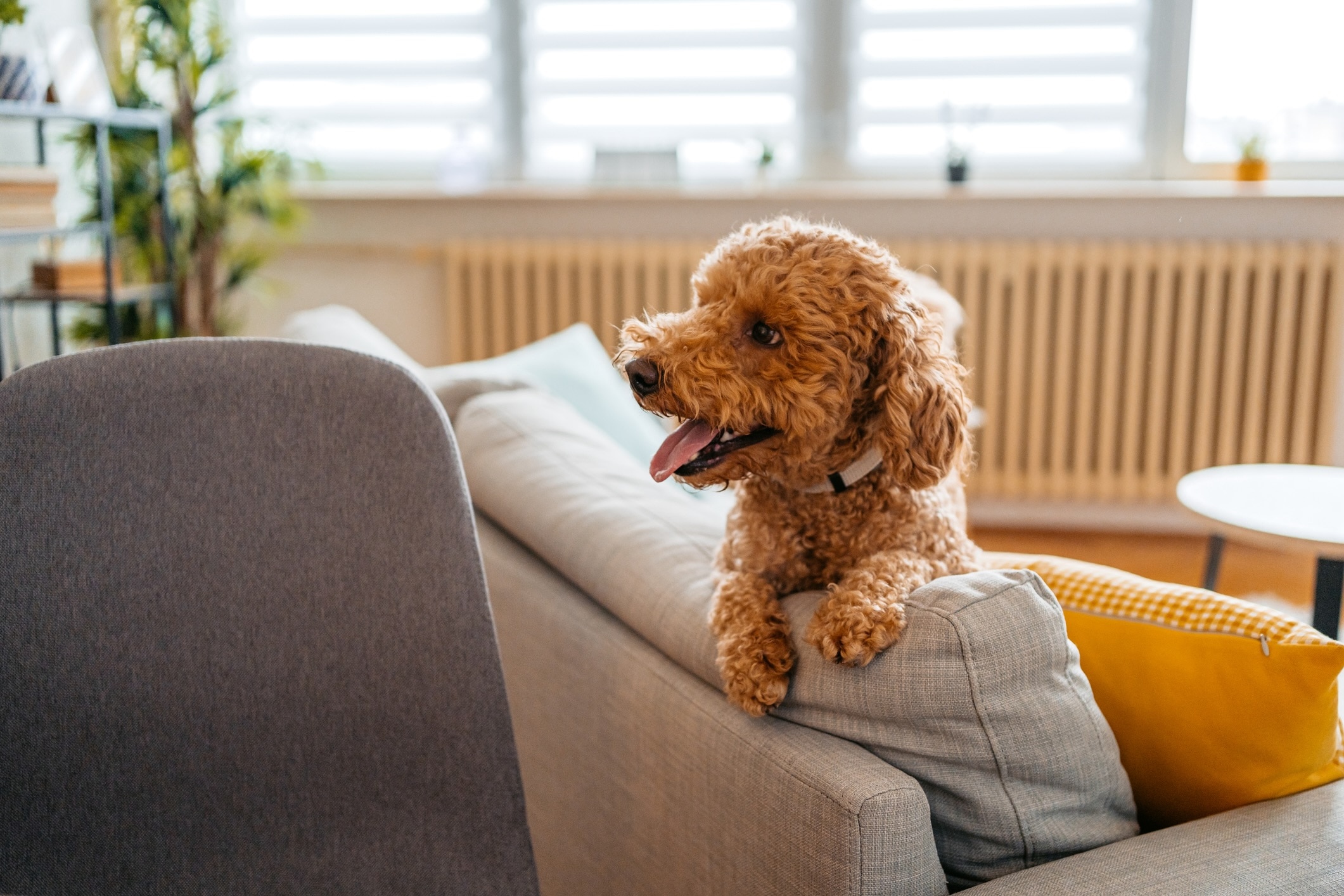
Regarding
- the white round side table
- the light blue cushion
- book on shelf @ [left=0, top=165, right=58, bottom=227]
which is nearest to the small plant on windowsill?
the white round side table

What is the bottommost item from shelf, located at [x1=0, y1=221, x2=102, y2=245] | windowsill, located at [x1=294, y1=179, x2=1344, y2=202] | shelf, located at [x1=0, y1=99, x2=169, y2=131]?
shelf, located at [x1=0, y1=221, x2=102, y2=245]

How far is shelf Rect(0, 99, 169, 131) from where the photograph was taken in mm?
2426

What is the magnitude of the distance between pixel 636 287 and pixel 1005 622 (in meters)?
2.90

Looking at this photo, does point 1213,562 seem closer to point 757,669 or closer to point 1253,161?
point 1253,161

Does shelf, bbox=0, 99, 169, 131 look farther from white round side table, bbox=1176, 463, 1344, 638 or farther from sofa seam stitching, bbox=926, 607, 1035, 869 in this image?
white round side table, bbox=1176, 463, 1344, 638

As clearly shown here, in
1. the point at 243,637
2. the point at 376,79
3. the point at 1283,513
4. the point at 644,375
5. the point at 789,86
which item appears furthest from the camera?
the point at 376,79

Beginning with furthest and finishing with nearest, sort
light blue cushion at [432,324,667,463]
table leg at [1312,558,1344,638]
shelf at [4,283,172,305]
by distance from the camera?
shelf at [4,283,172,305] < light blue cushion at [432,324,667,463] < table leg at [1312,558,1344,638]

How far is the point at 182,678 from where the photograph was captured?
1.03 m

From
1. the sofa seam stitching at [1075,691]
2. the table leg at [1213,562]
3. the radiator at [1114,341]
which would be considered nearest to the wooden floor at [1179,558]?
the radiator at [1114,341]

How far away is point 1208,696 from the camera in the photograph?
3.45 ft

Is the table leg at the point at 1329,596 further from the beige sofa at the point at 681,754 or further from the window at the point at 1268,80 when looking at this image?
the window at the point at 1268,80

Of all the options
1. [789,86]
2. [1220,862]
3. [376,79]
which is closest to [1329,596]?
[1220,862]

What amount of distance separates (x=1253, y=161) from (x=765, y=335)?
3.05m

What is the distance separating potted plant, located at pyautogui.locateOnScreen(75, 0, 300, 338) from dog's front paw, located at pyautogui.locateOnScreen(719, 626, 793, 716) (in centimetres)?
272
